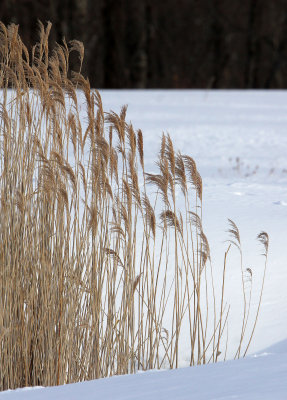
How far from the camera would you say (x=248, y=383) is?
1.82m

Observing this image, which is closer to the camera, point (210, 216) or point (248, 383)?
point (248, 383)

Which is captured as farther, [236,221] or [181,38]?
[181,38]

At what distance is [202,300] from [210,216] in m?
0.71

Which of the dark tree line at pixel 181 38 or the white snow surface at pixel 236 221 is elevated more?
the dark tree line at pixel 181 38

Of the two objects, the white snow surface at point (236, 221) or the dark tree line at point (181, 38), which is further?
the dark tree line at point (181, 38)

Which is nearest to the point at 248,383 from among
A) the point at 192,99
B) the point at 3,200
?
the point at 3,200

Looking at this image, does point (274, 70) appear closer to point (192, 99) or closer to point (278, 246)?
point (192, 99)

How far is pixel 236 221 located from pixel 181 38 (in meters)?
20.7

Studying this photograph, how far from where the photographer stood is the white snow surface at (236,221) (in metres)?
1.86

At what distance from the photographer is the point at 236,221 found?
12.6 feet

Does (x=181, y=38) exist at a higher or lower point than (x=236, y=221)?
higher

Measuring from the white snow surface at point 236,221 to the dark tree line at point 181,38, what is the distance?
367 inches

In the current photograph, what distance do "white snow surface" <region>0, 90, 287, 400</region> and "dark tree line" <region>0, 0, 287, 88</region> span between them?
30.6 ft

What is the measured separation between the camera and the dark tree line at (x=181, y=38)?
19.6 metres
